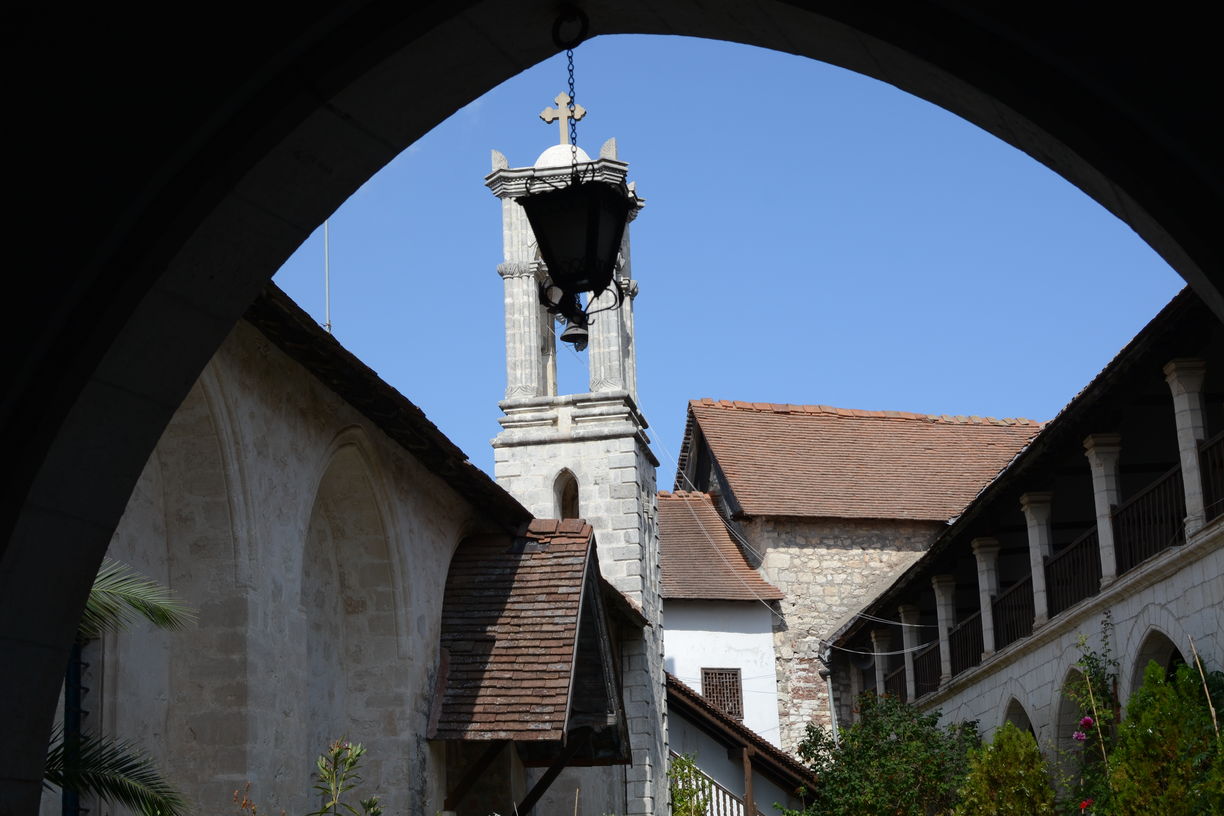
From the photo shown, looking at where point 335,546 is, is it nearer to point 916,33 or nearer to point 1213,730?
point 1213,730

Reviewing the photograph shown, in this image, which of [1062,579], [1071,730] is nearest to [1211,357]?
[1062,579]

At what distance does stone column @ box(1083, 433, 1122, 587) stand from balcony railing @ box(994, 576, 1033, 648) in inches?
119

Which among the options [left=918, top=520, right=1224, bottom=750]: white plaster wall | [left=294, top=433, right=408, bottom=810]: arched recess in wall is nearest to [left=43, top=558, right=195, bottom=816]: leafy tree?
[left=294, top=433, right=408, bottom=810]: arched recess in wall

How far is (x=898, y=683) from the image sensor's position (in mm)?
26484

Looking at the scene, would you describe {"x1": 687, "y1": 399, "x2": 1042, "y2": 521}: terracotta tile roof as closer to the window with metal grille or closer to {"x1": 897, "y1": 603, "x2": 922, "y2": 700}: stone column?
the window with metal grille

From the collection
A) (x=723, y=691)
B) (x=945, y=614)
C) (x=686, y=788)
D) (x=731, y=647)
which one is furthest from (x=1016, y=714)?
(x=731, y=647)

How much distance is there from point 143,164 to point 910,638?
2362 cm

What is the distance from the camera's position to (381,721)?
42.9ft

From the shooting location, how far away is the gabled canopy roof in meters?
13.4

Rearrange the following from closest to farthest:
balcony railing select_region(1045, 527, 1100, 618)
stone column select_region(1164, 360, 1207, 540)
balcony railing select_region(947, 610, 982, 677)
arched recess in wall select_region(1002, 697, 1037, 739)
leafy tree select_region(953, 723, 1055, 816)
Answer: stone column select_region(1164, 360, 1207, 540), leafy tree select_region(953, 723, 1055, 816), balcony railing select_region(1045, 527, 1100, 618), arched recess in wall select_region(1002, 697, 1037, 739), balcony railing select_region(947, 610, 982, 677)

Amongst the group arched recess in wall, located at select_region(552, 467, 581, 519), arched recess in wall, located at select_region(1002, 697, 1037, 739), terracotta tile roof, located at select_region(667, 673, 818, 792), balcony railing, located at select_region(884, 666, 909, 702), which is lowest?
arched recess in wall, located at select_region(1002, 697, 1037, 739)

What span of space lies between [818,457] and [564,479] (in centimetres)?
1198

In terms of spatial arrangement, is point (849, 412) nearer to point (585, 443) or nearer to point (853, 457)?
point (853, 457)

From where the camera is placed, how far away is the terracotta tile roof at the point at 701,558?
1157 inches
